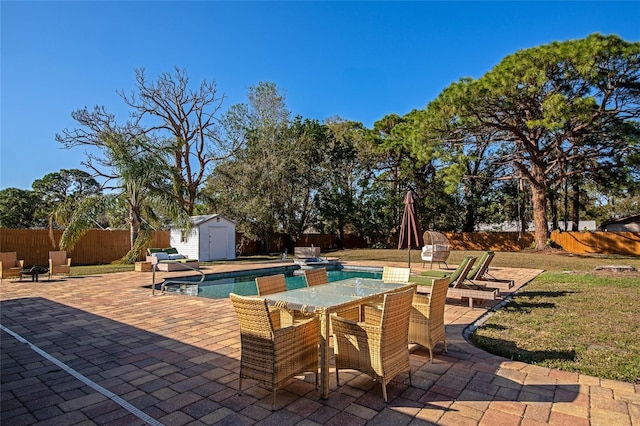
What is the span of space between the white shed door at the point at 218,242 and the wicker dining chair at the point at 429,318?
50.8ft

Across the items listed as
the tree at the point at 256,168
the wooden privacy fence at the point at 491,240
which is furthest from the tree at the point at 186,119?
the wooden privacy fence at the point at 491,240

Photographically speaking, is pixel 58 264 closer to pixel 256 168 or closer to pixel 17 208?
pixel 256 168

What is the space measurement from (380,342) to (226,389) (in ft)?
4.43

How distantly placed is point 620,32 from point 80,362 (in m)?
19.9

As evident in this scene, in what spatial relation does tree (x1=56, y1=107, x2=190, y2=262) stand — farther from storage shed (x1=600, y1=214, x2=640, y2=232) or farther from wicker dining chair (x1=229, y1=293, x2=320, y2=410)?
storage shed (x1=600, y1=214, x2=640, y2=232)

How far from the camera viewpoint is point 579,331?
15.2ft

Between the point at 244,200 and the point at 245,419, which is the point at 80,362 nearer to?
the point at 245,419

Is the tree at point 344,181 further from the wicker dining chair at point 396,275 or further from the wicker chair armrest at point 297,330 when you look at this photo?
the wicker chair armrest at point 297,330

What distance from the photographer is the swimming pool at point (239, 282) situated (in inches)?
376

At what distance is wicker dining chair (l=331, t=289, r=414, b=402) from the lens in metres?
2.76

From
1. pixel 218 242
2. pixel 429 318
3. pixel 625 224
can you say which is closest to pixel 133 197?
pixel 218 242

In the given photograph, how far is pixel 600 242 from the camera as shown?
20.8 m

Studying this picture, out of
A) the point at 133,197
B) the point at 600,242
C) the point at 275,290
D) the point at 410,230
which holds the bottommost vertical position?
the point at 600,242

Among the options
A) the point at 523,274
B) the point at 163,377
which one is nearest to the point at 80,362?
the point at 163,377
